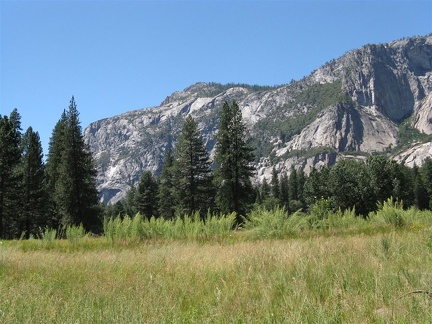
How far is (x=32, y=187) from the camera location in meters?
33.6

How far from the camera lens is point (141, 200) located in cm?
5812

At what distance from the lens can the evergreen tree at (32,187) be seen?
3294 centimetres

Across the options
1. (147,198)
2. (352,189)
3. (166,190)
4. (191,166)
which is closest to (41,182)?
(191,166)

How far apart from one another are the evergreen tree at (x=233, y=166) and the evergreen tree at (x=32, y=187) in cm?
1677

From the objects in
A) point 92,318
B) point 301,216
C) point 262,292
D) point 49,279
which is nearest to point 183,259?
point 49,279

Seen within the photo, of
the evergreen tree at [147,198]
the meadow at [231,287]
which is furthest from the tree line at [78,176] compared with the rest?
the meadow at [231,287]

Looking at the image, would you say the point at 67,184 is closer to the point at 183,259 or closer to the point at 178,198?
the point at 178,198

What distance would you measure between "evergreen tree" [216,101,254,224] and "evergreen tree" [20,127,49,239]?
16.8m

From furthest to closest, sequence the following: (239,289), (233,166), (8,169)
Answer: (233,166) → (8,169) → (239,289)

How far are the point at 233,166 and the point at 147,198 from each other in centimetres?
2934

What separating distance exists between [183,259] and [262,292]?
2921mm

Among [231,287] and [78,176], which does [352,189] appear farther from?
[231,287]

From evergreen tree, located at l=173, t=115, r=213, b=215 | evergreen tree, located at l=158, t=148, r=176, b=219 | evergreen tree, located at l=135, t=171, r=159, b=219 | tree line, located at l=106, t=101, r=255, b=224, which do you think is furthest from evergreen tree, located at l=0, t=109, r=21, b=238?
evergreen tree, located at l=135, t=171, r=159, b=219

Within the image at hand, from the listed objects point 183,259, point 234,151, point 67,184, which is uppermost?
point 234,151
